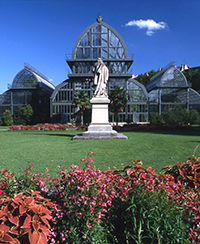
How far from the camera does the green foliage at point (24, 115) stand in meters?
42.3

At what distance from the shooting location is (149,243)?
2.13m

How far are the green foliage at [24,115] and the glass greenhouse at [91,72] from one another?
597 centimetres

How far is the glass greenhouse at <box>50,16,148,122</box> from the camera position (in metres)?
40.1

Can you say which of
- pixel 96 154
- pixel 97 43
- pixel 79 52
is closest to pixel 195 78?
pixel 97 43

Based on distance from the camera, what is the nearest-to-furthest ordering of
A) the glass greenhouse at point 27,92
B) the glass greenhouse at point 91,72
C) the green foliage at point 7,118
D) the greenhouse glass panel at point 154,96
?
the glass greenhouse at point 91,72, the green foliage at point 7,118, the greenhouse glass panel at point 154,96, the glass greenhouse at point 27,92

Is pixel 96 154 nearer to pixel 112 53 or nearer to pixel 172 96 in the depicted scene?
pixel 112 53

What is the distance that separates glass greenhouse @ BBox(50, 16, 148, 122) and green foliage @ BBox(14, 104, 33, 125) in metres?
5.97

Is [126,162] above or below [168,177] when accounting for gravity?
below

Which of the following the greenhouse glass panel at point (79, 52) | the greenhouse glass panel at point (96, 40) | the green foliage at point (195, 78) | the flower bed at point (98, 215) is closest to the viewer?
the flower bed at point (98, 215)

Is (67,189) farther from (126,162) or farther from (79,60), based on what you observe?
(79,60)

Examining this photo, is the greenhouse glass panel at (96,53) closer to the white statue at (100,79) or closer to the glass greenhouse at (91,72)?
the glass greenhouse at (91,72)

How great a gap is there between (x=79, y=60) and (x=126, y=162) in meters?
37.1

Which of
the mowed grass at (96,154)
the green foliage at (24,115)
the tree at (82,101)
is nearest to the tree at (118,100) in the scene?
the tree at (82,101)

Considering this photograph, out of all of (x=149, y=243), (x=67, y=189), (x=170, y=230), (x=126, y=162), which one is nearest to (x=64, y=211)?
(x=67, y=189)
